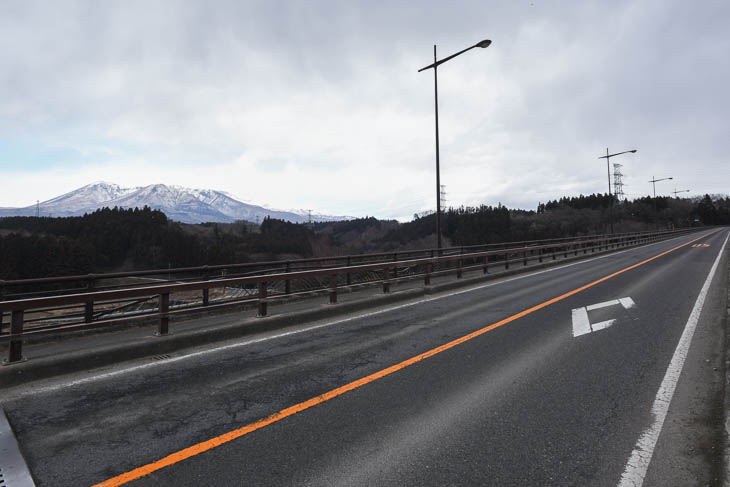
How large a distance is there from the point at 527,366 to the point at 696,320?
4987 millimetres

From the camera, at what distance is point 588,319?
25.5 ft

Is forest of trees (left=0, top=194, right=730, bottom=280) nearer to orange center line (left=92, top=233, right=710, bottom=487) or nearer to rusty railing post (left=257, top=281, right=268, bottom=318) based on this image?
rusty railing post (left=257, top=281, right=268, bottom=318)

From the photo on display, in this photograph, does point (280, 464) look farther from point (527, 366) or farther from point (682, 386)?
point (682, 386)

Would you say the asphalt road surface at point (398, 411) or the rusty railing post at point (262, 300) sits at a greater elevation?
the rusty railing post at point (262, 300)

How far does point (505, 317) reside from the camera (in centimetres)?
812

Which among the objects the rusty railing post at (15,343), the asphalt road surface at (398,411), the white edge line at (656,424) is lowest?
the white edge line at (656,424)

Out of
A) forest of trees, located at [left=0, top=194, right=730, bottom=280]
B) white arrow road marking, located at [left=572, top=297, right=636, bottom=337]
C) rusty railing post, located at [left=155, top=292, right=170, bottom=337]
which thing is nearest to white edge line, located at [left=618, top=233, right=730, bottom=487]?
white arrow road marking, located at [left=572, top=297, right=636, bottom=337]

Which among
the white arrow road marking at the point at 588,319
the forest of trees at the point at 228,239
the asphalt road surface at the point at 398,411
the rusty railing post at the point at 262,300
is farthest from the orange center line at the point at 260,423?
the forest of trees at the point at 228,239

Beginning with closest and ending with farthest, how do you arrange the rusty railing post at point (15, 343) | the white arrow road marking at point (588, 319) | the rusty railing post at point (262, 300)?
1. the rusty railing post at point (15, 343)
2. the white arrow road marking at point (588, 319)
3. the rusty railing post at point (262, 300)

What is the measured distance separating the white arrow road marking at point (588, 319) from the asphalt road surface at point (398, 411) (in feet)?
0.27

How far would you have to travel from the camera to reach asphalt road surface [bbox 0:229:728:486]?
2.92 metres

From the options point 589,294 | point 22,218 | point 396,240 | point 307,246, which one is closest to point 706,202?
point 396,240

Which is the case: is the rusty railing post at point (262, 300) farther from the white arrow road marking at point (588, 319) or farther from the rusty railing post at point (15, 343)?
the white arrow road marking at point (588, 319)

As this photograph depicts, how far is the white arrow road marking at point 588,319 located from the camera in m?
7.00
